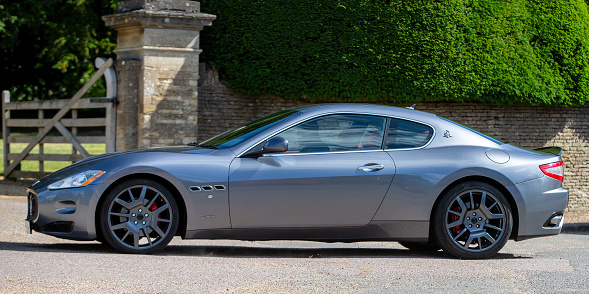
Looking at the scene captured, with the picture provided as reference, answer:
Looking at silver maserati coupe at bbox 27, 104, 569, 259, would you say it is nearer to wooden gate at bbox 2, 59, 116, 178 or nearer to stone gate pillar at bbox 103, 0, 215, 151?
stone gate pillar at bbox 103, 0, 215, 151

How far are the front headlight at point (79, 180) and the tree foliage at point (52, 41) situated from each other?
2423 cm

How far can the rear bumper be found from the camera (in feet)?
23.6

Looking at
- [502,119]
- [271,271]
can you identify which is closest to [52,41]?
[502,119]

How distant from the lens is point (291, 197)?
6.78m

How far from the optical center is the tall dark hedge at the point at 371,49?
13836 millimetres

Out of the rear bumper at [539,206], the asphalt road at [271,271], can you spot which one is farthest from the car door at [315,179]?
the rear bumper at [539,206]

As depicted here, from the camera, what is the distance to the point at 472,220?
7.13 m

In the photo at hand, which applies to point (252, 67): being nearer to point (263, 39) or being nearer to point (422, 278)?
point (263, 39)

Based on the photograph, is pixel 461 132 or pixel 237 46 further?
pixel 237 46

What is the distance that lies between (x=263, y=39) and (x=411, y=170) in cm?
749

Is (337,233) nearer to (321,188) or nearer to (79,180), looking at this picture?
(321,188)

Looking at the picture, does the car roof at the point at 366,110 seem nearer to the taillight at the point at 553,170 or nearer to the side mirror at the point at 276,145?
the side mirror at the point at 276,145

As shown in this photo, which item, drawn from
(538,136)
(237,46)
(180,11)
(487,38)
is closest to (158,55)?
(180,11)

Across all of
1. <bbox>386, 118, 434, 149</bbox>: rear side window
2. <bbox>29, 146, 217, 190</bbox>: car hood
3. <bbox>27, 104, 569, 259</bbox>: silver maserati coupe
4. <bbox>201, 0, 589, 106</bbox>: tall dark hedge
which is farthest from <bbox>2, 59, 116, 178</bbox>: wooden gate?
<bbox>386, 118, 434, 149</bbox>: rear side window
